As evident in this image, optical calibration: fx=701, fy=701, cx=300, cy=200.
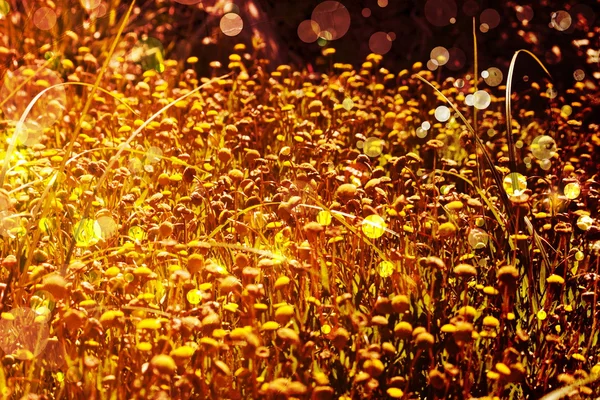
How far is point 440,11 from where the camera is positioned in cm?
661

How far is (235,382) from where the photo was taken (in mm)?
2092

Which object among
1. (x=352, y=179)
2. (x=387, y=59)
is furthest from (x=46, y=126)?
(x=387, y=59)

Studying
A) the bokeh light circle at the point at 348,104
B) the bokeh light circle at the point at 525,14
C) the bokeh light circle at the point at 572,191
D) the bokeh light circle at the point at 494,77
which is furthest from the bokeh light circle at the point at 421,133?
the bokeh light circle at the point at 525,14

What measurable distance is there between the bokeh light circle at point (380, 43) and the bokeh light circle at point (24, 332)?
5062mm

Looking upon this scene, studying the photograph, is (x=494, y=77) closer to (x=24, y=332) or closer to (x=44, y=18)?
(x=44, y=18)

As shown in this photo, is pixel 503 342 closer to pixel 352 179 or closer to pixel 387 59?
pixel 352 179

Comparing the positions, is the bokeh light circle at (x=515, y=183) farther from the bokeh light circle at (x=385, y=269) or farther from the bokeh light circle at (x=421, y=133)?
the bokeh light circle at (x=421, y=133)

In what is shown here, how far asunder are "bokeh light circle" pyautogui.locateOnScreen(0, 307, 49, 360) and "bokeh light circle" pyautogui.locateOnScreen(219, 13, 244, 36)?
4.15m

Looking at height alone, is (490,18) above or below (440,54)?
above

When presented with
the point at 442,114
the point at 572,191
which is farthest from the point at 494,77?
the point at 572,191

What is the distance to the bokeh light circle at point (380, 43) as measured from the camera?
6.71 metres

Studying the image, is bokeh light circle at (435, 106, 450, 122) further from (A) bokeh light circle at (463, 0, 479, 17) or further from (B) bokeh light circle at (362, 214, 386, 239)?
(A) bokeh light circle at (463, 0, 479, 17)

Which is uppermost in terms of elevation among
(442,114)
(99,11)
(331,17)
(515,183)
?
(99,11)

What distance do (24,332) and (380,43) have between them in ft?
17.2
